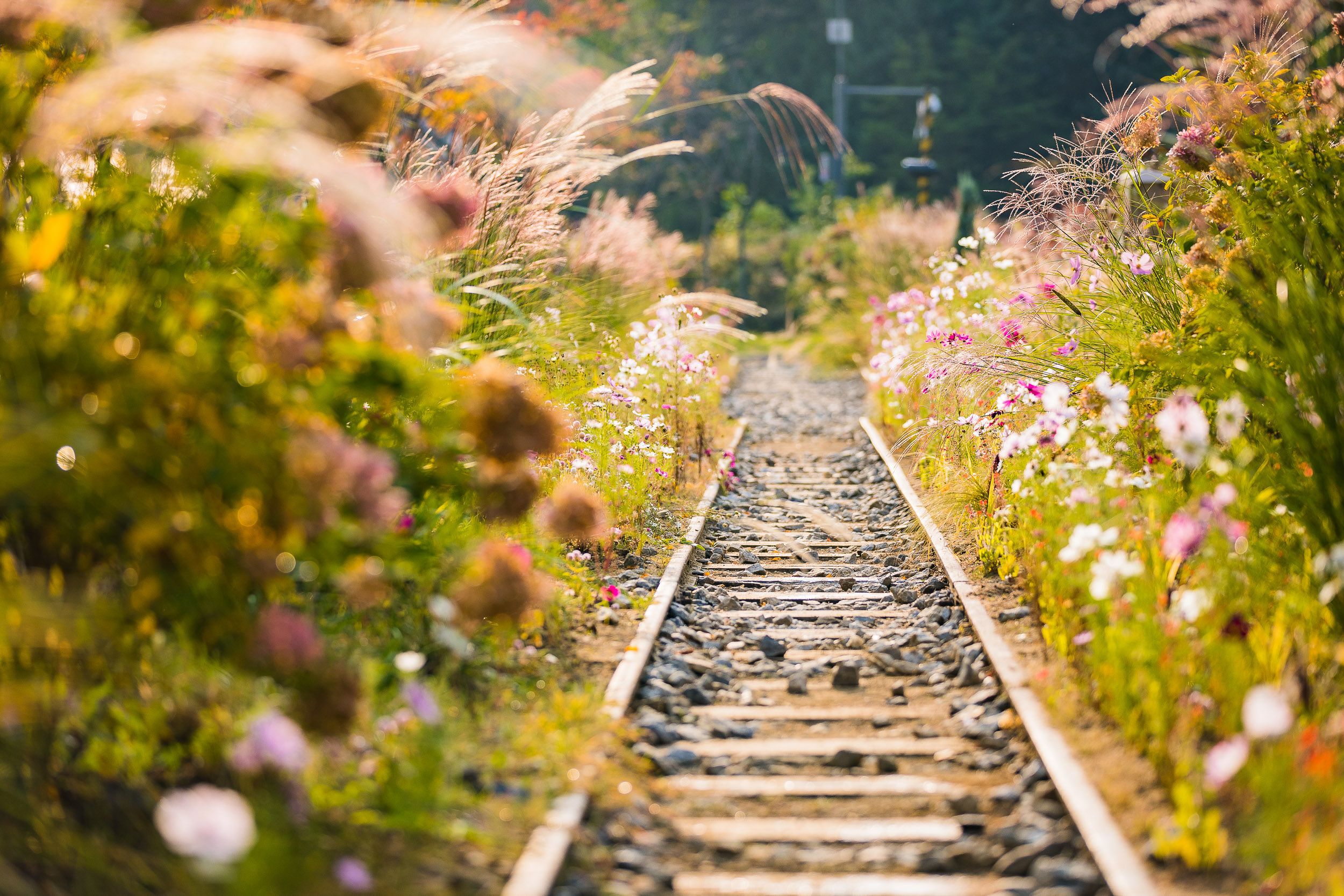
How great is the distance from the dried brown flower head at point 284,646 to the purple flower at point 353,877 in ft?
1.50

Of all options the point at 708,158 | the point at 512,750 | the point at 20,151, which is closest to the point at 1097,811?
the point at 512,750

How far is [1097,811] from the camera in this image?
8.87 feet

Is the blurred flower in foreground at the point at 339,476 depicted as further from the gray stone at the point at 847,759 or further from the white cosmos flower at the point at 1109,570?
the white cosmos flower at the point at 1109,570

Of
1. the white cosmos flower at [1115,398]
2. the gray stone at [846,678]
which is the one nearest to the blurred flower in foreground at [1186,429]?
the white cosmos flower at [1115,398]

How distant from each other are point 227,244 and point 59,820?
1.56 metres

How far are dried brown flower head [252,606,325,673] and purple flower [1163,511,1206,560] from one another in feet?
7.87

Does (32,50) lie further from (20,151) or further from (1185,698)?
(1185,698)

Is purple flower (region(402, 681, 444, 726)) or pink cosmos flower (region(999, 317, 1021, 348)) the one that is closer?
purple flower (region(402, 681, 444, 726))

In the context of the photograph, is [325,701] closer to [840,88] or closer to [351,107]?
[351,107]

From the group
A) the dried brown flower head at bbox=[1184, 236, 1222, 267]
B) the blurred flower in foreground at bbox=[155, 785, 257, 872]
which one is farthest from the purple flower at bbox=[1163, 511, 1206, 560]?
the blurred flower in foreground at bbox=[155, 785, 257, 872]

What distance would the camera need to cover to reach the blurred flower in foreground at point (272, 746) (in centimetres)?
223

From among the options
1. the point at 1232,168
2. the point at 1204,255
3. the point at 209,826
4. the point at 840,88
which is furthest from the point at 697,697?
the point at 840,88

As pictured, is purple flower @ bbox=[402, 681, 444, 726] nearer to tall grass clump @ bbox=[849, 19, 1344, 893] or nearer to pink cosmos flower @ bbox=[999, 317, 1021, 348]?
tall grass clump @ bbox=[849, 19, 1344, 893]

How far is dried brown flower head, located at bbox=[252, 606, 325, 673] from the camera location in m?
2.28
